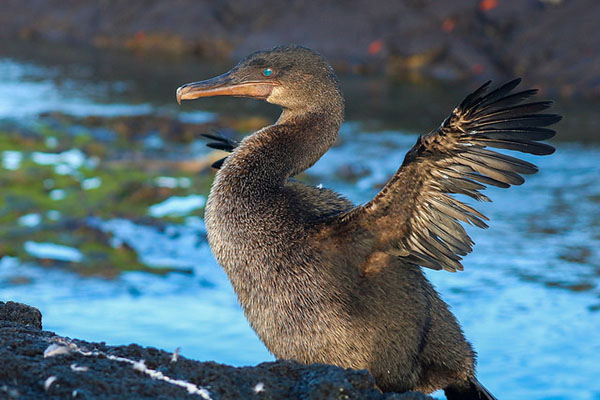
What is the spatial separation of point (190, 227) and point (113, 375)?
17.9ft

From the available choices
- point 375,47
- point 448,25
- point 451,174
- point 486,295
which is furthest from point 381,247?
point 375,47

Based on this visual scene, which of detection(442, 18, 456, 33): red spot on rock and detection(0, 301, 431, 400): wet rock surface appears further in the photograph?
detection(442, 18, 456, 33): red spot on rock

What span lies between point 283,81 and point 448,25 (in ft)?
37.1

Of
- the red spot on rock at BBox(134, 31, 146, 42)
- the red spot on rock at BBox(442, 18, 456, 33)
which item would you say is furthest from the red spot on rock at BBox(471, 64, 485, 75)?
the red spot on rock at BBox(134, 31, 146, 42)

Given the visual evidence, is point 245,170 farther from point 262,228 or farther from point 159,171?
point 159,171

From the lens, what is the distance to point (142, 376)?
2.92 meters

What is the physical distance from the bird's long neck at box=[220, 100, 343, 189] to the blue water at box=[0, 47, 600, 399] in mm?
2078

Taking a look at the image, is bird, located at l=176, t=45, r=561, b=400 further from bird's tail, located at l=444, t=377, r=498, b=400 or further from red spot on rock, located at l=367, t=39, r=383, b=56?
red spot on rock, located at l=367, t=39, r=383, b=56

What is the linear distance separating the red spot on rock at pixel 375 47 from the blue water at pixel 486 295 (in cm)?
621

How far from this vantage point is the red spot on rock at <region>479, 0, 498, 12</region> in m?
15.2

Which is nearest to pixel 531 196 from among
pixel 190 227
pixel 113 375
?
pixel 190 227

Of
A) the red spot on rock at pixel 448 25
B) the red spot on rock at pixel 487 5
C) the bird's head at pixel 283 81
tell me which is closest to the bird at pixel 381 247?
the bird's head at pixel 283 81

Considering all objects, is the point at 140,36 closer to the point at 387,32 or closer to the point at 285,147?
the point at 387,32

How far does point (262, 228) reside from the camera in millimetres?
3875
